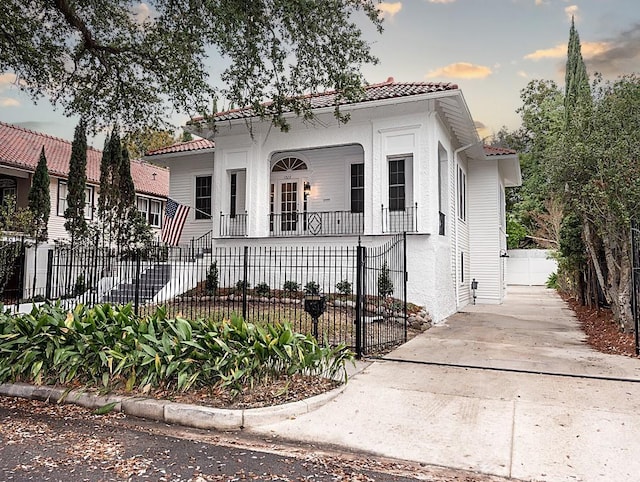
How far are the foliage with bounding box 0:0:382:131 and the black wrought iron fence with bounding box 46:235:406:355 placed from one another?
3.36 m

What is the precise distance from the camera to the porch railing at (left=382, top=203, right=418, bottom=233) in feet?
40.6

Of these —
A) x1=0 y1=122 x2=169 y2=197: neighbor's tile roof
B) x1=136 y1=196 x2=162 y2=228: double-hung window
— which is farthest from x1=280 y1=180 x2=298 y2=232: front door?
x1=136 y1=196 x2=162 y2=228: double-hung window

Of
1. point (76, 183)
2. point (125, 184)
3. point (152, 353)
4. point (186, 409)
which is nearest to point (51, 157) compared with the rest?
point (76, 183)

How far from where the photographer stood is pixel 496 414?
4.82 m

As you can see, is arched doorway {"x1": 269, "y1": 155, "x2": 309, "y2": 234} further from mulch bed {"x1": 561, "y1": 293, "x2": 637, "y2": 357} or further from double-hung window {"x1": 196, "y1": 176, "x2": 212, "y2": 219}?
mulch bed {"x1": 561, "y1": 293, "x2": 637, "y2": 357}

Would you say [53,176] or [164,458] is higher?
[53,176]

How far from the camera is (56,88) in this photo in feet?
34.1

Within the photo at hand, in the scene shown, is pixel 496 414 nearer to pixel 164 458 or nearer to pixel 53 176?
pixel 164 458

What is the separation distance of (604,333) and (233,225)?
10.5m

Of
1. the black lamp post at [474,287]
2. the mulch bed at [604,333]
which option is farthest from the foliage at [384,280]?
the black lamp post at [474,287]

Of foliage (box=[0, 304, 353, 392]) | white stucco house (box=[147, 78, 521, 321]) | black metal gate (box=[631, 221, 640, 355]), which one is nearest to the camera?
foliage (box=[0, 304, 353, 392])

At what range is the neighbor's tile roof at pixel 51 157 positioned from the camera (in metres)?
18.3

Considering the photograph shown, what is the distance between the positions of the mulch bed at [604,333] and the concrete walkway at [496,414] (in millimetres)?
525

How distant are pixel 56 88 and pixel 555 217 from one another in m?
27.4
